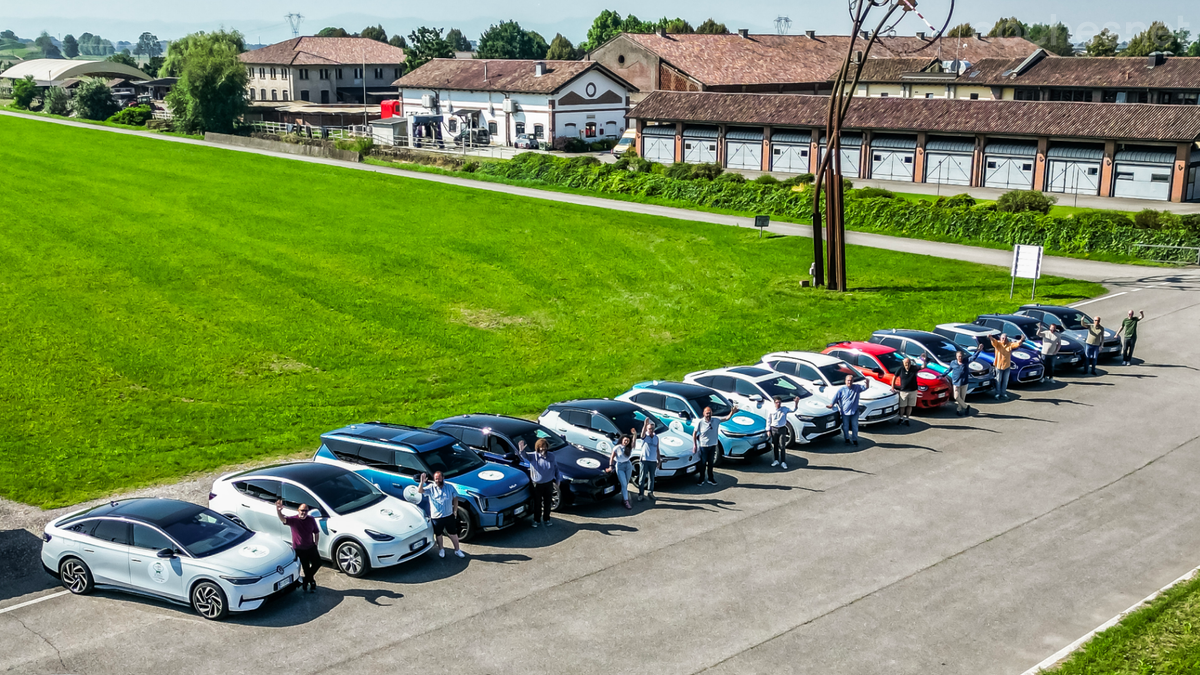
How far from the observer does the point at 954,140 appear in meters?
65.2

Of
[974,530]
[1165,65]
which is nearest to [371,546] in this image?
[974,530]

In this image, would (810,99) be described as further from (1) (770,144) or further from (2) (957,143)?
(2) (957,143)

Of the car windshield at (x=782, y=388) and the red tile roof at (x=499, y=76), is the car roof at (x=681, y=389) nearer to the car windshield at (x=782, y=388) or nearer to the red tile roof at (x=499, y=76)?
the car windshield at (x=782, y=388)

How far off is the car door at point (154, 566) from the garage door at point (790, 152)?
59621mm

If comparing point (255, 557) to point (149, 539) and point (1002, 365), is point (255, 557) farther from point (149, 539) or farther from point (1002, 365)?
point (1002, 365)

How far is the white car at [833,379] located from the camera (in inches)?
974

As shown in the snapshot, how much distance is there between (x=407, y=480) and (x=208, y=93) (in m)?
74.9

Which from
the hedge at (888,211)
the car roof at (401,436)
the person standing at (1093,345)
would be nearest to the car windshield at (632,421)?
the car roof at (401,436)

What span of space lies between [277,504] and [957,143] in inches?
2260

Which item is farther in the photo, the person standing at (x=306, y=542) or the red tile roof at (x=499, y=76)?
the red tile roof at (x=499, y=76)

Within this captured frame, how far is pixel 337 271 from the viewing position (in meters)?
41.8

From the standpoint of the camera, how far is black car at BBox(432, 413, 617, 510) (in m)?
19.9

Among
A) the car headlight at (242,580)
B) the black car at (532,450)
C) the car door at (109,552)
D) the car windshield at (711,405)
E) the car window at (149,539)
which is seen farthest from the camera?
the car windshield at (711,405)

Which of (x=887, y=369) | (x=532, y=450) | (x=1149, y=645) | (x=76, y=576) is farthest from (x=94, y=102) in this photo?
(x=1149, y=645)
